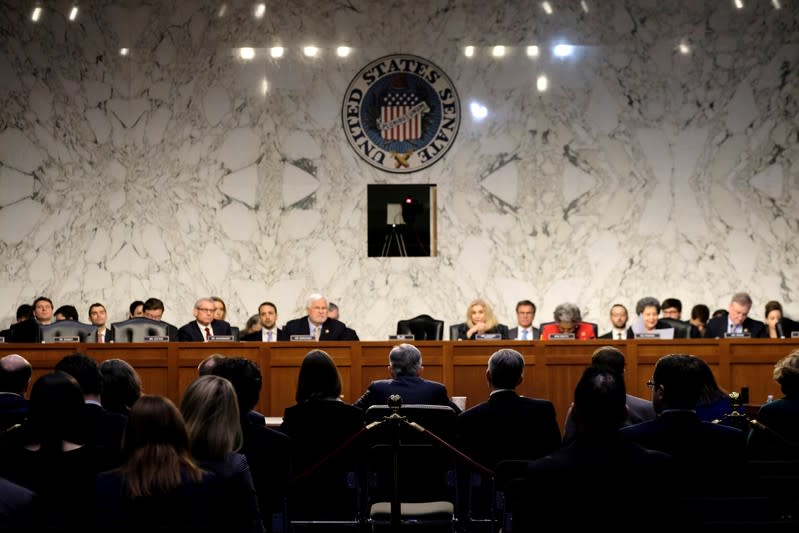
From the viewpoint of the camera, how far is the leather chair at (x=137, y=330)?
35.6ft

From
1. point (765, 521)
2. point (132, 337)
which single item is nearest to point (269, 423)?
point (132, 337)

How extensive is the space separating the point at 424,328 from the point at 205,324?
2.51 meters

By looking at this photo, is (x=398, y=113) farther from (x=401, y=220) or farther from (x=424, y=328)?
(x=424, y=328)

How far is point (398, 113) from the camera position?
14.5m

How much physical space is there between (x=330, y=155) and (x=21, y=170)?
4.19 meters

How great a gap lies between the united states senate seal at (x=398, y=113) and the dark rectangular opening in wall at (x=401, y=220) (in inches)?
14.2

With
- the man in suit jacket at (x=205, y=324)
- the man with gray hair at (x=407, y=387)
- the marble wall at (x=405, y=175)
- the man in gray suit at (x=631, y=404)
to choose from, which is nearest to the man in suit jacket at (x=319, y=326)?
the man in suit jacket at (x=205, y=324)

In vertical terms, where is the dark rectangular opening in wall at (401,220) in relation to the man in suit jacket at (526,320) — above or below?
above

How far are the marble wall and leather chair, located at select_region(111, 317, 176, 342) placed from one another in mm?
3387

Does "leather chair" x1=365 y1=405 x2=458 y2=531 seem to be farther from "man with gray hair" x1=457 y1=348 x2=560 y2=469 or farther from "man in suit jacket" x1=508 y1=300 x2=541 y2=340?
"man in suit jacket" x1=508 y1=300 x2=541 y2=340

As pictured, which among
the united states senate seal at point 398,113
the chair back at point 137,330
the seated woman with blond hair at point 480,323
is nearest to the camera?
the chair back at point 137,330

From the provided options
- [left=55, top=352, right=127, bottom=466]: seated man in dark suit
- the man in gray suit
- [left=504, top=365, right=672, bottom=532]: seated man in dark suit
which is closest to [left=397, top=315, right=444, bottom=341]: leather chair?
the man in gray suit

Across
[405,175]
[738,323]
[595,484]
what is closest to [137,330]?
[405,175]

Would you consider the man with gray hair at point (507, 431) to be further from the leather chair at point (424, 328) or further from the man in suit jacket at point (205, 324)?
the man in suit jacket at point (205, 324)
